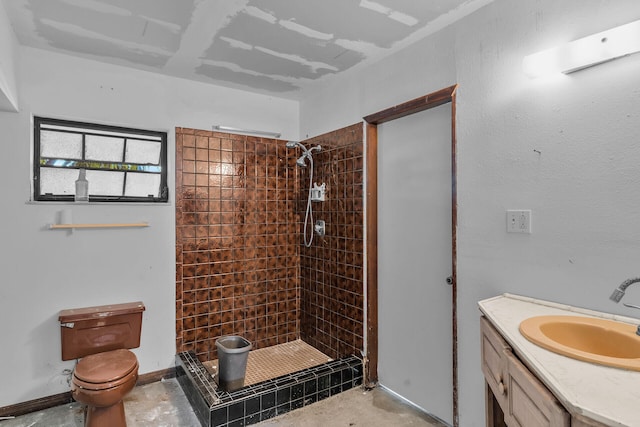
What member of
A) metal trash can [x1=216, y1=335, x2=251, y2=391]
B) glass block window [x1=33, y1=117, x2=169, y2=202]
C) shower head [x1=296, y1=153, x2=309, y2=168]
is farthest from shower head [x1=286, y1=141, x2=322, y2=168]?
metal trash can [x1=216, y1=335, x2=251, y2=391]

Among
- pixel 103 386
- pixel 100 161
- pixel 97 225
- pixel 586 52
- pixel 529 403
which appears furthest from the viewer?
pixel 100 161

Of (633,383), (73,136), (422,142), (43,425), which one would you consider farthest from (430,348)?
(73,136)

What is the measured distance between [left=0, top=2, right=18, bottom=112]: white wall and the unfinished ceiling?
7 cm

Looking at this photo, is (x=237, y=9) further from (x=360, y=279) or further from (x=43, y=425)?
(x=43, y=425)

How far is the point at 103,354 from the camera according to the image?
7.31ft

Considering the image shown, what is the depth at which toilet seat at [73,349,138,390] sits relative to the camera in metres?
1.92

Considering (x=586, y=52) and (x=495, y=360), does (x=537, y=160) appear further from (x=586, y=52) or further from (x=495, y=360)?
(x=495, y=360)

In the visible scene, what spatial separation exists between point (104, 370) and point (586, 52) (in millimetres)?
2860

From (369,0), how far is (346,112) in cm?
107

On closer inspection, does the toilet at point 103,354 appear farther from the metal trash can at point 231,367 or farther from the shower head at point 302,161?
the shower head at point 302,161

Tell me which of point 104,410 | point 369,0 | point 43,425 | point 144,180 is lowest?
point 43,425

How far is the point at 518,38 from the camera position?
170cm

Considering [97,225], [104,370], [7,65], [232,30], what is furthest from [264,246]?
[7,65]

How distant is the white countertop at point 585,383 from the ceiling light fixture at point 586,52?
102 cm
